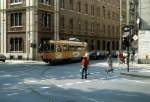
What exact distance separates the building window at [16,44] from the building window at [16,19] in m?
2.41

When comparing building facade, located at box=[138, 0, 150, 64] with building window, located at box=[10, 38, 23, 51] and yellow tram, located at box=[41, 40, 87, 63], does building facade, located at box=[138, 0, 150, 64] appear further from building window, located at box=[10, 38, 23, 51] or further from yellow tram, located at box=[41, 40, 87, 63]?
building window, located at box=[10, 38, 23, 51]

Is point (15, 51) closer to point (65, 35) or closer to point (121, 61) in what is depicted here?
point (65, 35)

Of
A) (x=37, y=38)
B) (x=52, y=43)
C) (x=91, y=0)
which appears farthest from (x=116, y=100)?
(x=91, y=0)

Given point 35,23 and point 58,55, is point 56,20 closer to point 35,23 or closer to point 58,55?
point 35,23

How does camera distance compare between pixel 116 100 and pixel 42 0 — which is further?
pixel 42 0

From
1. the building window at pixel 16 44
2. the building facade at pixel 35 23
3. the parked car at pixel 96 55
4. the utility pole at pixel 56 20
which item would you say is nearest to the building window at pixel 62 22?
the building facade at pixel 35 23

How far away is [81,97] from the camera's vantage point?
51.4 feet

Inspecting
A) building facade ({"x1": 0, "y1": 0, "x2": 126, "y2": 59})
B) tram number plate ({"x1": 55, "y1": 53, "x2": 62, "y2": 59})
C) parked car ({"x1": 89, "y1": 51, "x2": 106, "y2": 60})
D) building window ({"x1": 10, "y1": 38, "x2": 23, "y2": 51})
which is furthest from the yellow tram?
parked car ({"x1": 89, "y1": 51, "x2": 106, "y2": 60})

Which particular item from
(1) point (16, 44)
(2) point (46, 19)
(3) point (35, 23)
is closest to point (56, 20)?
(2) point (46, 19)

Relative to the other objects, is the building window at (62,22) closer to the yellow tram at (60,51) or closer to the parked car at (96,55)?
the parked car at (96,55)

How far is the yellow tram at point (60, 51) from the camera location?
44.2 m

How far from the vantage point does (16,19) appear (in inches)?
2301

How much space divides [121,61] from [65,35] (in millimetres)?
18094

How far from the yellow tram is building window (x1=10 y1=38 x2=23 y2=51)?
10.3 meters
